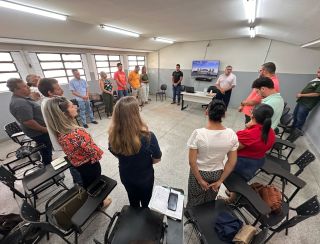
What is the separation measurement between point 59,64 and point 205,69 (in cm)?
569

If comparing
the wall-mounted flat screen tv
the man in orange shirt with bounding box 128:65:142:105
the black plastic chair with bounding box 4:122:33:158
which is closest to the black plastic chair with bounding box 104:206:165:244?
the black plastic chair with bounding box 4:122:33:158

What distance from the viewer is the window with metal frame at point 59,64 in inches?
176

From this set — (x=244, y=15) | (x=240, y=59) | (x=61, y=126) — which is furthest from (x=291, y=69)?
(x=61, y=126)

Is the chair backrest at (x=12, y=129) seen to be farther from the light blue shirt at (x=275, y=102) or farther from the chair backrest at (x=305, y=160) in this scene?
the chair backrest at (x=305, y=160)

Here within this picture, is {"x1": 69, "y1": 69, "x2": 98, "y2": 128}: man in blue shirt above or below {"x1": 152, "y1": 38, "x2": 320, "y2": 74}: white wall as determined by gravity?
below

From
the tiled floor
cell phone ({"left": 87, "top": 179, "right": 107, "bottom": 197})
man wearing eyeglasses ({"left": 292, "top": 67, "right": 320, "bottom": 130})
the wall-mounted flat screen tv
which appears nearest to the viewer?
cell phone ({"left": 87, "top": 179, "right": 107, "bottom": 197})

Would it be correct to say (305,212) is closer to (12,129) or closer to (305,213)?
(305,213)

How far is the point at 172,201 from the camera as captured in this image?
4.06ft

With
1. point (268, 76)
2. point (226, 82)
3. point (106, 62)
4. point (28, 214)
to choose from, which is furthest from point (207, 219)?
point (106, 62)

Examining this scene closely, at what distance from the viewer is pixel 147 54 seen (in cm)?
803

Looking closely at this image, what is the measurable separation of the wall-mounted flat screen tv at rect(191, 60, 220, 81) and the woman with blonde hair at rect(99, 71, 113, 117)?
154 inches

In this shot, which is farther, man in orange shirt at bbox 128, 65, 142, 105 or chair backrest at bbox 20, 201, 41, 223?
man in orange shirt at bbox 128, 65, 142, 105

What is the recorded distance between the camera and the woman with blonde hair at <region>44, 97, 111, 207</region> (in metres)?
1.34

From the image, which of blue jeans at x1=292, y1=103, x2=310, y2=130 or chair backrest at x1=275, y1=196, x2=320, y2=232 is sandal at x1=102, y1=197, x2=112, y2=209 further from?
blue jeans at x1=292, y1=103, x2=310, y2=130
